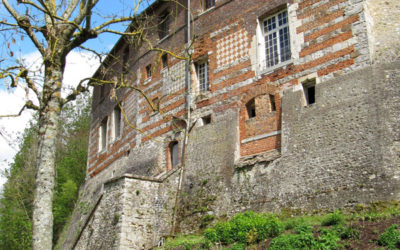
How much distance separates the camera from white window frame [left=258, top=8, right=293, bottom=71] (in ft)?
47.0

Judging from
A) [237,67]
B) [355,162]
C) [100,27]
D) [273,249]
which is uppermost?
[237,67]

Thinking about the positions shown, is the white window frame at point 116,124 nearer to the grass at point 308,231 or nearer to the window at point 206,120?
the window at point 206,120

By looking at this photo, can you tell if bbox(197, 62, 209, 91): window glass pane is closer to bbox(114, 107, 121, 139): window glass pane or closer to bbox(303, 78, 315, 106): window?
bbox(303, 78, 315, 106): window

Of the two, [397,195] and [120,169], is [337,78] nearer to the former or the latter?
[397,195]

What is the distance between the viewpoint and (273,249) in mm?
9797

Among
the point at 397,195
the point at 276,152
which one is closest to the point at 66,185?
the point at 276,152

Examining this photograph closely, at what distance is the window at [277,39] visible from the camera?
47.5 feet

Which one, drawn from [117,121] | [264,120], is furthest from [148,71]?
[264,120]

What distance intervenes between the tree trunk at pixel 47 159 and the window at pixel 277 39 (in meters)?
7.79

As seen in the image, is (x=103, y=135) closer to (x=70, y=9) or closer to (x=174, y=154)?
(x=174, y=154)

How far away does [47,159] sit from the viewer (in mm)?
8188

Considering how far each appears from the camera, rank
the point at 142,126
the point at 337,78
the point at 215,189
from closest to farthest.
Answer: the point at 337,78
the point at 215,189
the point at 142,126

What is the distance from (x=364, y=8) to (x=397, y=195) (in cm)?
547

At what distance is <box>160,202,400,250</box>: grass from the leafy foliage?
510 inches
